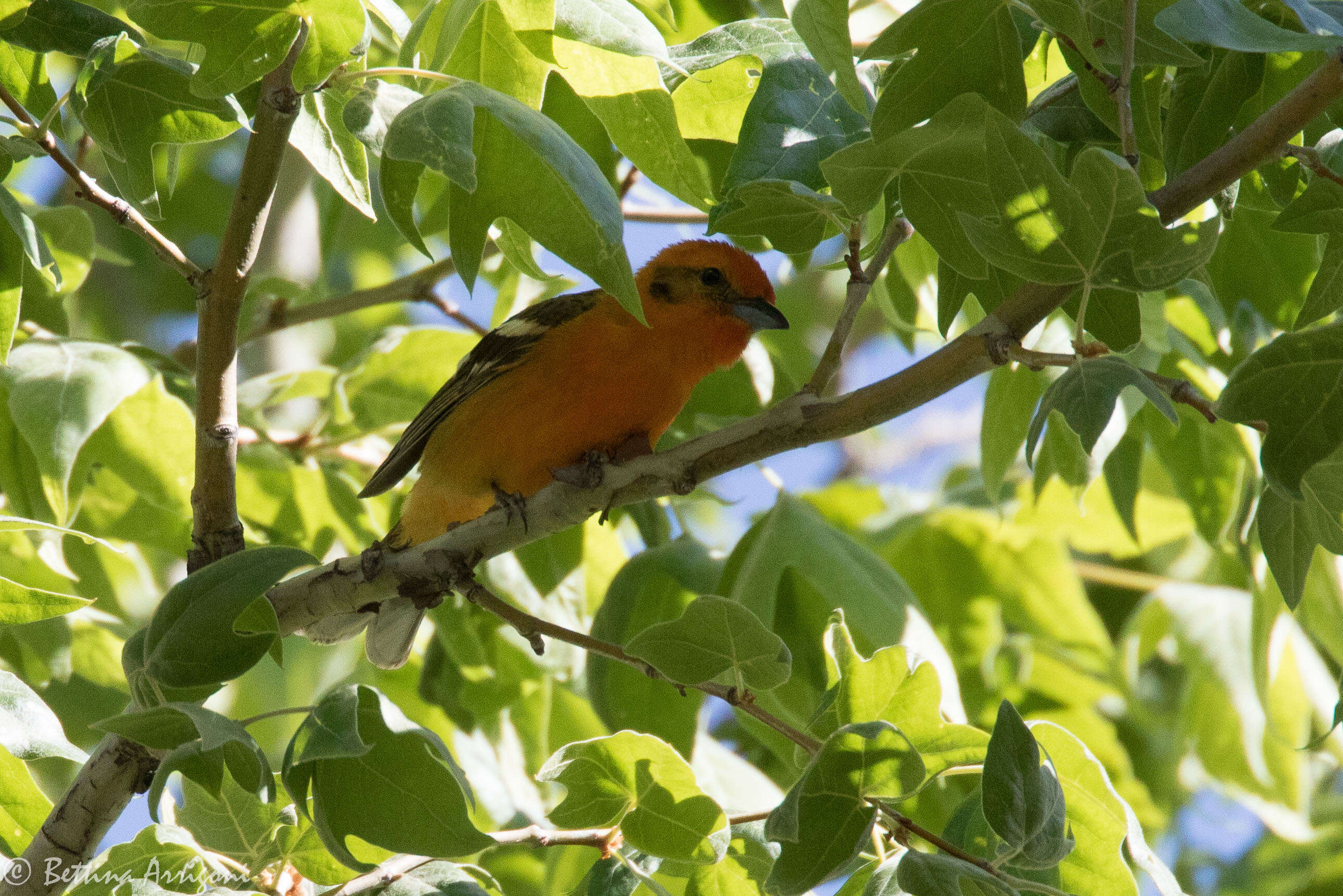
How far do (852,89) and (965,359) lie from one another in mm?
548

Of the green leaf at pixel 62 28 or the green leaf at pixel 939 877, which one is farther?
the green leaf at pixel 62 28

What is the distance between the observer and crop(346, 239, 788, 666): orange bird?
4.70m

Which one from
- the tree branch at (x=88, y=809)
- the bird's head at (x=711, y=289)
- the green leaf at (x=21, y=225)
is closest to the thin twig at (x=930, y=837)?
the tree branch at (x=88, y=809)

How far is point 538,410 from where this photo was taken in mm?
4715

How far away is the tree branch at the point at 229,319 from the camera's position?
240 cm

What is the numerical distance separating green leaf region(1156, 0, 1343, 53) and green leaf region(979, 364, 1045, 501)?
1.69 metres

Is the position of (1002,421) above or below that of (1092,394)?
below

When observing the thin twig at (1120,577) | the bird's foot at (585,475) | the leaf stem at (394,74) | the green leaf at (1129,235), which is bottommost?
the thin twig at (1120,577)

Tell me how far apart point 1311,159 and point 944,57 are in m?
0.68

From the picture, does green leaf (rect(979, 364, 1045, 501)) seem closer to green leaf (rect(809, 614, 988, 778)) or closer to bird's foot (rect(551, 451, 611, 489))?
bird's foot (rect(551, 451, 611, 489))

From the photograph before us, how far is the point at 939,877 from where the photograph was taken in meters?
2.15

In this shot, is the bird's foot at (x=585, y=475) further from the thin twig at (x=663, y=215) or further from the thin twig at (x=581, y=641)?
the thin twig at (x=663, y=215)

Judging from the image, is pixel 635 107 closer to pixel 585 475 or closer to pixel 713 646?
pixel 585 475

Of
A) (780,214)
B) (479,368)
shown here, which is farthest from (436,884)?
(479,368)
